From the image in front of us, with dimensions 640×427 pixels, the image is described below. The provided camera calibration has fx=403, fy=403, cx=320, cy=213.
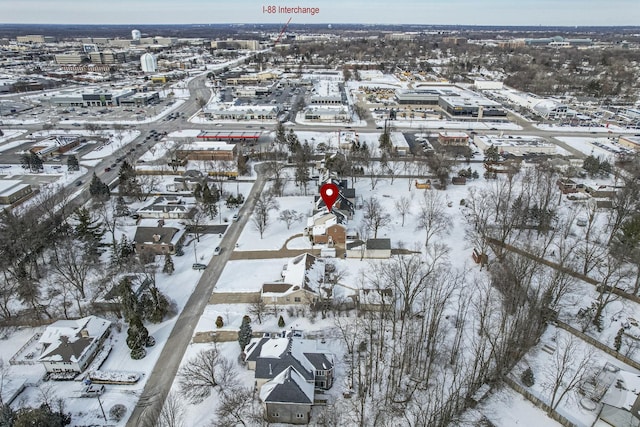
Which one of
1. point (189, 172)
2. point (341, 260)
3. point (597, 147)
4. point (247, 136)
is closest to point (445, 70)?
point (597, 147)

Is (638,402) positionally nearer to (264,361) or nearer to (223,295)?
(264,361)

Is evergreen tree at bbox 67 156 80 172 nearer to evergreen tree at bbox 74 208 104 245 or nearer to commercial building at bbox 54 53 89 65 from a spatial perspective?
evergreen tree at bbox 74 208 104 245

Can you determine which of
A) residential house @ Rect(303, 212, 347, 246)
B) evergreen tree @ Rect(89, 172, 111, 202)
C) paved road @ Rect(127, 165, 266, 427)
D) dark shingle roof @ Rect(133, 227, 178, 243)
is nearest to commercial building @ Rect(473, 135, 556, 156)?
residential house @ Rect(303, 212, 347, 246)

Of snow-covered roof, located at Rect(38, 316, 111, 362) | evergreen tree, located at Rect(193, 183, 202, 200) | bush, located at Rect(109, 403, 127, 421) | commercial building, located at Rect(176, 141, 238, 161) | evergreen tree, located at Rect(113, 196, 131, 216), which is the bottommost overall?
bush, located at Rect(109, 403, 127, 421)

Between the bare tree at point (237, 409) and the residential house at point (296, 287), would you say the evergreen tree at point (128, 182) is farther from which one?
the bare tree at point (237, 409)

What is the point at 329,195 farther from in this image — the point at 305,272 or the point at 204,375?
the point at 204,375

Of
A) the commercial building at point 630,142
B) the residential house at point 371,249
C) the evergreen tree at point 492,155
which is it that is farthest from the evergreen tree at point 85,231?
the commercial building at point 630,142

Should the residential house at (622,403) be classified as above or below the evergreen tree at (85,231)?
below
